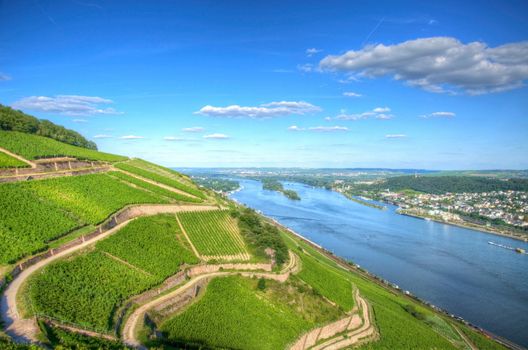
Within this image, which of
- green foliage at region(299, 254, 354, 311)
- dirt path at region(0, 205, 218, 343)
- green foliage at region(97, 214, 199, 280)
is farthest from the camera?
green foliage at region(299, 254, 354, 311)

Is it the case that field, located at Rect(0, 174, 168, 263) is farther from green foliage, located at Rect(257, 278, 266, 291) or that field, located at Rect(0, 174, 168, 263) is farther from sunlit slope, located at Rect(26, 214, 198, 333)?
green foliage, located at Rect(257, 278, 266, 291)

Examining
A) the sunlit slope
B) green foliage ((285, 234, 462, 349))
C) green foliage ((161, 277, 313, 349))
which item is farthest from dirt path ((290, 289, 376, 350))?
the sunlit slope

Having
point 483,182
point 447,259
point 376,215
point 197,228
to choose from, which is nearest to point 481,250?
point 447,259

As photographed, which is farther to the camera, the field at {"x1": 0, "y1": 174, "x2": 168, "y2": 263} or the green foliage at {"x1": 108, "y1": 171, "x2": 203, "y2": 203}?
the green foliage at {"x1": 108, "y1": 171, "x2": 203, "y2": 203}

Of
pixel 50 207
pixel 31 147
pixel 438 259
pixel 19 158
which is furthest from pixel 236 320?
pixel 438 259

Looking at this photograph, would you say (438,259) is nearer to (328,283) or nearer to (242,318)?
(328,283)

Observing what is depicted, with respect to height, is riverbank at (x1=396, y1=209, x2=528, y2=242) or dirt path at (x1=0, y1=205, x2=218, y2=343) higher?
dirt path at (x1=0, y1=205, x2=218, y2=343)
